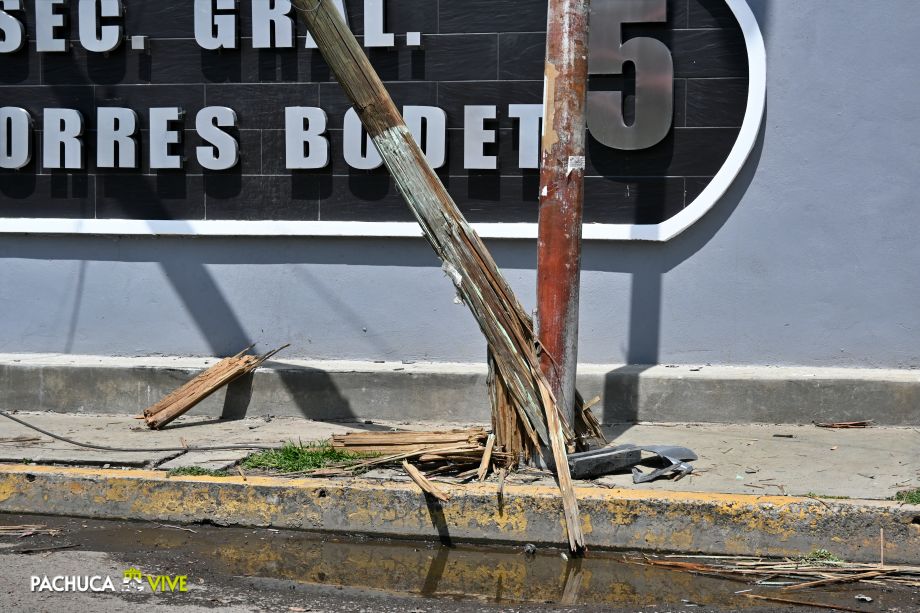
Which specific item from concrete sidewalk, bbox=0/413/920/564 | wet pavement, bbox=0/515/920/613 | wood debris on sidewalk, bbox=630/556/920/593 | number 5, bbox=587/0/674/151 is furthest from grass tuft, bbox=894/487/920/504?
number 5, bbox=587/0/674/151

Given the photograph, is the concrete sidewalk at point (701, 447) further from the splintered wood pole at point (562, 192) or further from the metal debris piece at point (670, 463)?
the splintered wood pole at point (562, 192)

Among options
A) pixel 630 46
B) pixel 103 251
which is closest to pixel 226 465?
pixel 103 251

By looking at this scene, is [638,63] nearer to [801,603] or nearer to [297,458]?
[297,458]

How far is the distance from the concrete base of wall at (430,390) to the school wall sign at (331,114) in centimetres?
98

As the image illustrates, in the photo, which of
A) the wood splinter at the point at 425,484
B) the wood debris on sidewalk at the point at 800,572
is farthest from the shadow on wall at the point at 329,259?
the wood debris on sidewalk at the point at 800,572

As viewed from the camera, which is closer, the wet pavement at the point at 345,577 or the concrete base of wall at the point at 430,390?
the wet pavement at the point at 345,577

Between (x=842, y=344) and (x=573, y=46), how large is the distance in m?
2.88

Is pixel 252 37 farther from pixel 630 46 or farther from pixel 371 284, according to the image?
pixel 630 46

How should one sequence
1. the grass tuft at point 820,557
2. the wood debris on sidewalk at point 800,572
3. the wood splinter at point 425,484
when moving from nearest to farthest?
the wood debris on sidewalk at point 800,572
the grass tuft at point 820,557
the wood splinter at point 425,484

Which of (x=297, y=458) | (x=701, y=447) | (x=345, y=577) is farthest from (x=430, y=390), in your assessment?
(x=345, y=577)

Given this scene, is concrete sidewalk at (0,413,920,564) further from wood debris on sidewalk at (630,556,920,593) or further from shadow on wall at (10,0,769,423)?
shadow on wall at (10,0,769,423)

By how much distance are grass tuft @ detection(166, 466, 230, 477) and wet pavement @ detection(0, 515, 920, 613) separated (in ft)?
1.03

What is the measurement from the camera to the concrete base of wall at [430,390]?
21.9 ft

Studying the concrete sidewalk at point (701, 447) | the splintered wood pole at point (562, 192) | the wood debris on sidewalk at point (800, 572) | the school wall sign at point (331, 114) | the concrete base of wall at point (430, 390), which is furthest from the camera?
the school wall sign at point (331, 114)
